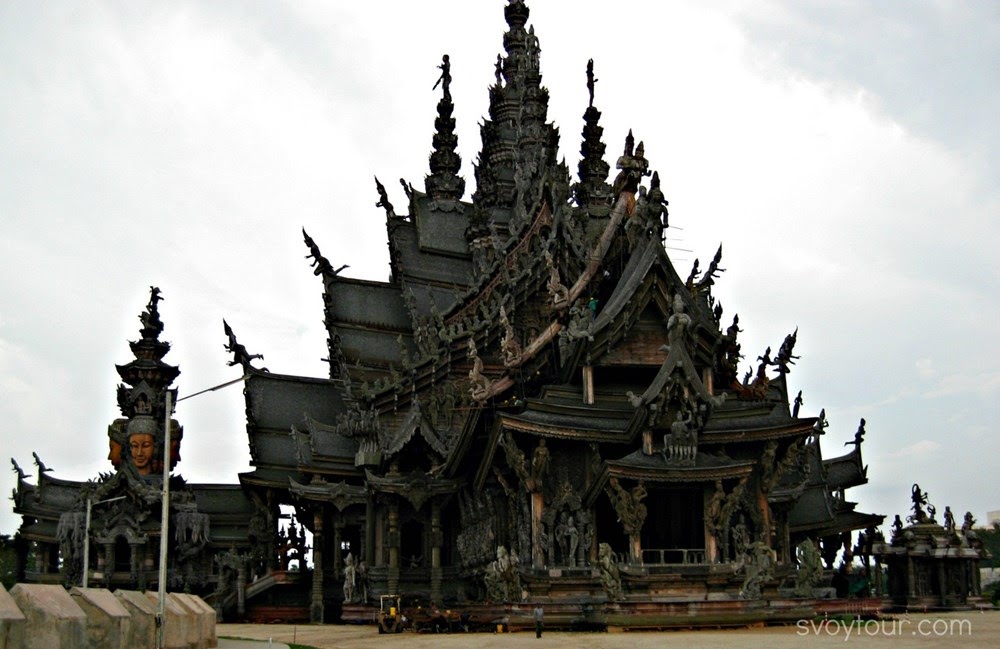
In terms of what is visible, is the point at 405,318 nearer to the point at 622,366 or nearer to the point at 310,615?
the point at 310,615

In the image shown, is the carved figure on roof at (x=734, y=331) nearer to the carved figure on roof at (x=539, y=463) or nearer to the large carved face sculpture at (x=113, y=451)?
the carved figure on roof at (x=539, y=463)

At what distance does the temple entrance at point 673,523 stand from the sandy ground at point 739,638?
3290mm

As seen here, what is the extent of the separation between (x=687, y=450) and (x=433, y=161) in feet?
107

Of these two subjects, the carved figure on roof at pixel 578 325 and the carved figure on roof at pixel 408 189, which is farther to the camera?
the carved figure on roof at pixel 408 189

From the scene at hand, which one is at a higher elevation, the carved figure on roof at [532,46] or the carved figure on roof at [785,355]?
the carved figure on roof at [532,46]

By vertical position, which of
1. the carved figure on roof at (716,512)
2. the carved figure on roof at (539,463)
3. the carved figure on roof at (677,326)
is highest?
the carved figure on roof at (677,326)

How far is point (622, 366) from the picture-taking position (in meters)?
27.8

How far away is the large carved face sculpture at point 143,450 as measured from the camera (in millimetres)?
48375

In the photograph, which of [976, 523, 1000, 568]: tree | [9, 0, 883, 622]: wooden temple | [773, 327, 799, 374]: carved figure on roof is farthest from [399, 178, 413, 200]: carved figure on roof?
[976, 523, 1000, 568]: tree

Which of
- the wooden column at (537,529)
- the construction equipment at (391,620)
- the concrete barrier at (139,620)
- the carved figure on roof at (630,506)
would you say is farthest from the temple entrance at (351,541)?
the concrete barrier at (139,620)

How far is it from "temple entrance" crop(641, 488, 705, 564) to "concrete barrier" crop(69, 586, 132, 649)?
13.0 m

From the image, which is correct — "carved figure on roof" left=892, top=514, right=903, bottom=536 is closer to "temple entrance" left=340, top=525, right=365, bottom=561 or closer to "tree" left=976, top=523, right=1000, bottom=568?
"temple entrance" left=340, top=525, right=365, bottom=561

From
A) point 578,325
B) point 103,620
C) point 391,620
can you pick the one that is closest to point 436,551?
point 391,620

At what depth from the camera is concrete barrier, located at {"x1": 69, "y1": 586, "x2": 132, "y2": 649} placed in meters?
15.1
